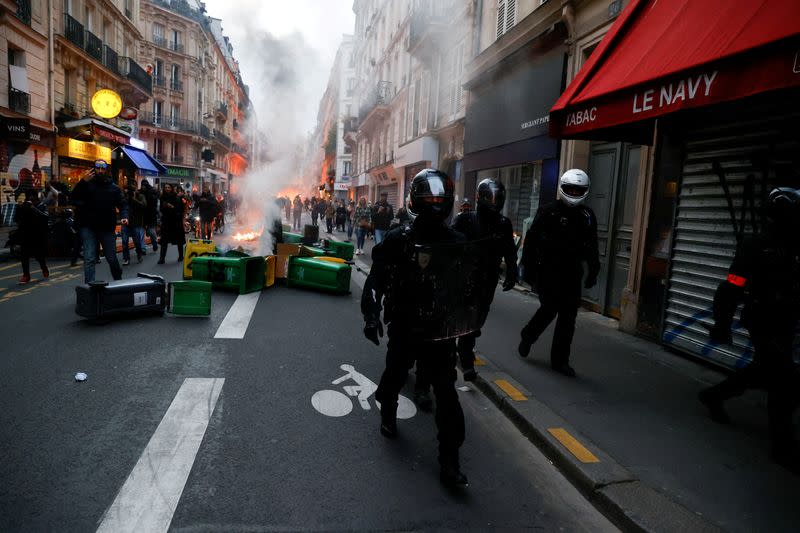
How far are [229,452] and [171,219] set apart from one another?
32.2 feet

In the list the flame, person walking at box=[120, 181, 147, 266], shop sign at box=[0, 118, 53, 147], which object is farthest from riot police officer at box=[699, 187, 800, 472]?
shop sign at box=[0, 118, 53, 147]

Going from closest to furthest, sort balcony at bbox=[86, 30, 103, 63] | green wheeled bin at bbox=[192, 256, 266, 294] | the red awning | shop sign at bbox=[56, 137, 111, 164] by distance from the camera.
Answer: the red awning → green wheeled bin at bbox=[192, 256, 266, 294] → shop sign at bbox=[56, 137, 111, 164] → balcony at bbox=[86, 30, 103, 63]

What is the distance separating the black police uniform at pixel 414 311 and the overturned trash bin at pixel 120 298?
4.23 meters

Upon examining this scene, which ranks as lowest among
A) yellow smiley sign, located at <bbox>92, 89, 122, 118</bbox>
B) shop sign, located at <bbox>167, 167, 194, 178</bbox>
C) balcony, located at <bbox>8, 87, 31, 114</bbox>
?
shop sign, located at <bbox>167, 167, 194, 178</bbox>

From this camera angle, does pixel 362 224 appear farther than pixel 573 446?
Yes

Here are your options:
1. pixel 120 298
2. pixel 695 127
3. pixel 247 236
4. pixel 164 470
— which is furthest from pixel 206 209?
pixel 164 470

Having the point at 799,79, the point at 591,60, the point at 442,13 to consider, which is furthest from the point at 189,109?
the point at 799,79

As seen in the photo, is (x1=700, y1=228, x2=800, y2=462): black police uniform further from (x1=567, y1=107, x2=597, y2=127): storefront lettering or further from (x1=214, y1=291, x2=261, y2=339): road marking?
(x1=214, y1=291, x2=261, y2=339): road marking

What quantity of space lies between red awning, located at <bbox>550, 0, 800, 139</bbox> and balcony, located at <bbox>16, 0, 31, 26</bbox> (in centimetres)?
1953

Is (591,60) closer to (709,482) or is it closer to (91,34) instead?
(709,482)

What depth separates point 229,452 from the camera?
3.22 meters

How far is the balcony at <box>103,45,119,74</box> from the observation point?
2460 centimetres

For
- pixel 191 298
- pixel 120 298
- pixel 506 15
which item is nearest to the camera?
pixel 120 298

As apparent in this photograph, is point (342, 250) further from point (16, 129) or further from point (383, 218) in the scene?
point (16, 129)
